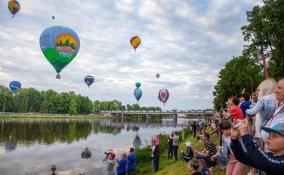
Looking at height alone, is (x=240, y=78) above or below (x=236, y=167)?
above

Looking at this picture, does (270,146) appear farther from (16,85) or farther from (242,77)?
(16,85)

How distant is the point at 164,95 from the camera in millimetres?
79688

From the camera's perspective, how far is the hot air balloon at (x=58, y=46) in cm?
3195

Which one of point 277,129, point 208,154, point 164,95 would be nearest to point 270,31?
point 208,154

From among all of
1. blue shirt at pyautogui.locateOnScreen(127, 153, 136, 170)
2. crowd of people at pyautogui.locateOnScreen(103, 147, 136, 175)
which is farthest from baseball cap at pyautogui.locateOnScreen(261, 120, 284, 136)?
blue shirt at pyautogui.locateOnScreen(127, 153, 136, 170)

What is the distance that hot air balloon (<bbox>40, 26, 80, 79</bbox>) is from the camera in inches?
1258

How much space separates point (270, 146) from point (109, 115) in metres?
166

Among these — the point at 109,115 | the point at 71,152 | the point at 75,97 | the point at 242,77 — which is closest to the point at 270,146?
the point at 71,152

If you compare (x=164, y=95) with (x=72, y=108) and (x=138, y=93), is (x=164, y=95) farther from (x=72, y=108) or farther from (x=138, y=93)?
(x=72, y=108)

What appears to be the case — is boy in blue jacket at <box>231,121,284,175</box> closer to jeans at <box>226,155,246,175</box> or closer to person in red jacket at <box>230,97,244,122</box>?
jeans at <box>226,155,246,175</box>

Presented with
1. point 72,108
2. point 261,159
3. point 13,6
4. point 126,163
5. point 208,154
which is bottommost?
point 126,163

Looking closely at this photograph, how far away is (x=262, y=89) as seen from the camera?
652 centimetres

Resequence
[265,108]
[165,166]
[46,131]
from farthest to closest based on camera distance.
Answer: [46,131] → [165,166] → [265,108]

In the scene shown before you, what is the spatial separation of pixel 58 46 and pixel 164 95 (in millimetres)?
50269
